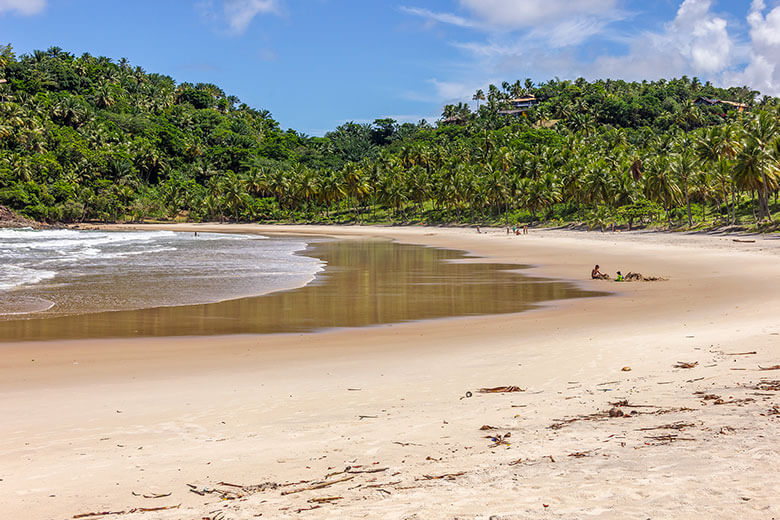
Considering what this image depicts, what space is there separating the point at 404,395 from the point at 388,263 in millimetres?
25978

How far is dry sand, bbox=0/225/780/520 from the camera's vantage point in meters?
4.45

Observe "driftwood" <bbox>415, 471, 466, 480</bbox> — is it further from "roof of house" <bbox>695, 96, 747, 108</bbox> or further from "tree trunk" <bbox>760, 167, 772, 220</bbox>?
"roof of house" <bbox>695, 96, 747, 108</bbox>

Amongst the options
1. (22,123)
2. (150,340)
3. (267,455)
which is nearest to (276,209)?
(22,123)

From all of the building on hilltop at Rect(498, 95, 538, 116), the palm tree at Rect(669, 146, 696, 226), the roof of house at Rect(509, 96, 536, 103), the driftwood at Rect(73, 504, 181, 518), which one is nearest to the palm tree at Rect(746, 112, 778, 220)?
the palm tree at Rect(669, 146, 696, 226)

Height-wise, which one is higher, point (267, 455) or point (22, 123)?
point (22, 123)

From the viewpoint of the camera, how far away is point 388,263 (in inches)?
1339

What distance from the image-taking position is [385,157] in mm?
131750

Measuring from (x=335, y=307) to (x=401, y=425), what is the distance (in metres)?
11.4

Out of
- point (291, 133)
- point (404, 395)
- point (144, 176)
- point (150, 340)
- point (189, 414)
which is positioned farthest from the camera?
point (291, 133)

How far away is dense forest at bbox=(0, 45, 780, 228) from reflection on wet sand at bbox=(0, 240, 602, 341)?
1425 inches

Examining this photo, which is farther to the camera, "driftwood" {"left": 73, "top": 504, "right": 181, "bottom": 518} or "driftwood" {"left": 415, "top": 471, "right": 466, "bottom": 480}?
"driftwood" {"left": 415, "top": 471, "right": 466, "bottom": 480}

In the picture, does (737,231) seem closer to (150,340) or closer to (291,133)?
(150,340)

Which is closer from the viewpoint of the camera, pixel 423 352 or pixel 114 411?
pixel 114 411

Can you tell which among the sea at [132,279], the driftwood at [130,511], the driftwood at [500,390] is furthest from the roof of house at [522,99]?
the driftwood at [130,511]
